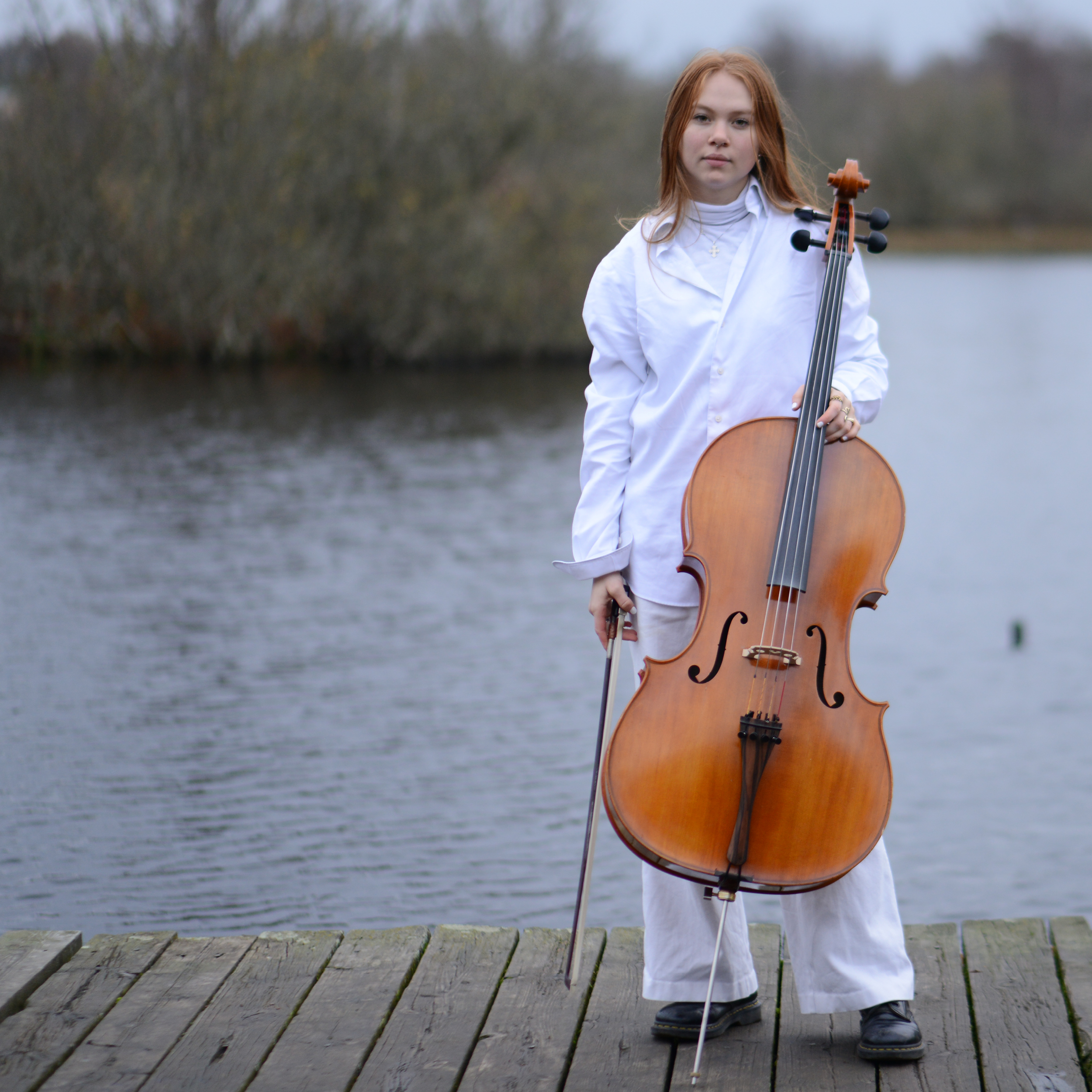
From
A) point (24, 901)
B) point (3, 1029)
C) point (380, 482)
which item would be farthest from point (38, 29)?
point (3, 1029)

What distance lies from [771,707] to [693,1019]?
2.12ft

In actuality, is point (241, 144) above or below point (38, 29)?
below

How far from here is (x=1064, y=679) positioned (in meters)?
6.52

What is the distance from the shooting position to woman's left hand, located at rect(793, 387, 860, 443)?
2.46 meters

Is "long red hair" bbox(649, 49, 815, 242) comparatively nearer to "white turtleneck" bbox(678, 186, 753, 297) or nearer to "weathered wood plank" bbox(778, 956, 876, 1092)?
"white turtleneck" bbox(678, 186, 753, 297)

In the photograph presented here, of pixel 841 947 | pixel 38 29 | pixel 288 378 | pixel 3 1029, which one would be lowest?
pixel 288 378

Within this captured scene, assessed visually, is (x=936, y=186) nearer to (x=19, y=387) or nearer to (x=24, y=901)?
(x=19, y=387)

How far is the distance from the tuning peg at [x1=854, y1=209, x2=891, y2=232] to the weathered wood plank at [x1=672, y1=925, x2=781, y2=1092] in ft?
4.58

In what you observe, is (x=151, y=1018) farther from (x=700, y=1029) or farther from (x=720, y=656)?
(x=720, y=656)

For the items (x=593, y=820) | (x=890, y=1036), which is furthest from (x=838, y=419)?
(x=890, y=1036)

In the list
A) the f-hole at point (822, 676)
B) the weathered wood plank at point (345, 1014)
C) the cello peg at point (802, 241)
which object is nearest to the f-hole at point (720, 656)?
the f-hole at point (822, 676)

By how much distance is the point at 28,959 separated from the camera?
3.00m

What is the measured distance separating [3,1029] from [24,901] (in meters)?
1.48

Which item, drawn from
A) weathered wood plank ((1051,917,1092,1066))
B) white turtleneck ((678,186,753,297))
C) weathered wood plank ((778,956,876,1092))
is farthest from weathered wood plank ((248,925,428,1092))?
white turtleneck ((678,186,753,297))
